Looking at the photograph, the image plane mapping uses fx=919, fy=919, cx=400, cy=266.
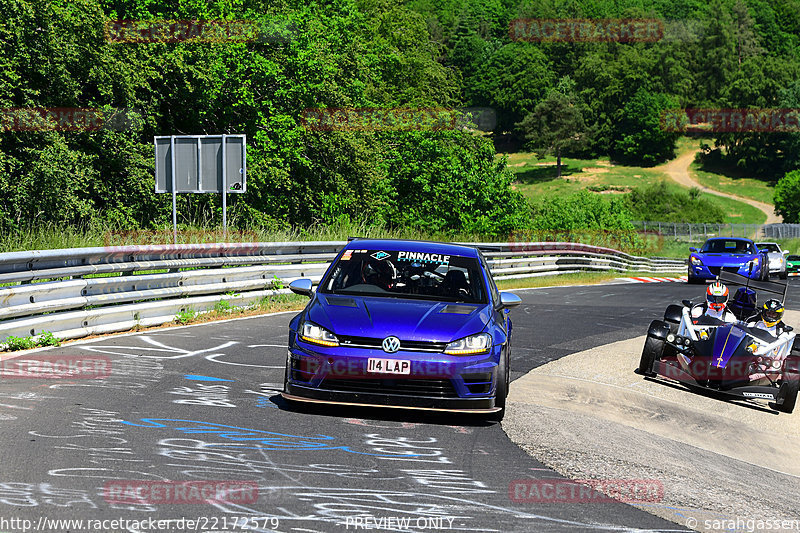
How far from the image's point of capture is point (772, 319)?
34.1 ft

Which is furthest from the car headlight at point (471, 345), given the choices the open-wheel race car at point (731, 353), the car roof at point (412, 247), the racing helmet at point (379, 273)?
the open-wheel race car at point (731, 353)

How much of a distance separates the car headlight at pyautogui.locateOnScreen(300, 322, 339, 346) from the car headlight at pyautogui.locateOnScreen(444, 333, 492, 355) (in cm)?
84

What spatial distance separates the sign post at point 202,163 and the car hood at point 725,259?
16282mm

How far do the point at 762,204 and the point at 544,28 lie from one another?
64.8m

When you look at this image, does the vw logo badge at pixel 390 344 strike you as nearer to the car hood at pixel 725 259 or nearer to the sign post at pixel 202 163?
the sign post at pixel 202 163

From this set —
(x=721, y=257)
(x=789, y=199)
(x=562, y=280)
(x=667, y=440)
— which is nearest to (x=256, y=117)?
(x=562, y=280)

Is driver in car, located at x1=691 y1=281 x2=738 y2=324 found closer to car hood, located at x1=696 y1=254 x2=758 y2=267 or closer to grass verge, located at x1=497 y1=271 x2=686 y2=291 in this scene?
grass verge, located at x1=497 y1=271 x2=686 y2=291

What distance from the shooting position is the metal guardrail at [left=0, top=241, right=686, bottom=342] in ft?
31.4

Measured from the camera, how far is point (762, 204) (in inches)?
4552

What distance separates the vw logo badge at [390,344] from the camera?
21.7ft

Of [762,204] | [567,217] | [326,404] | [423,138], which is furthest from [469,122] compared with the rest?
[762,204]

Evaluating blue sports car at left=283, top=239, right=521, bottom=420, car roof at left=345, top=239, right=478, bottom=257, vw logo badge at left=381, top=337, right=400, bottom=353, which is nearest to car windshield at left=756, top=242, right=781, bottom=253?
car roof at left=345, top=239, right=478, bottom=257

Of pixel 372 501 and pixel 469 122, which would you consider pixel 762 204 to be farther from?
pixel 372 501

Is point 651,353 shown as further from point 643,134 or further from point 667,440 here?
point 643,134
